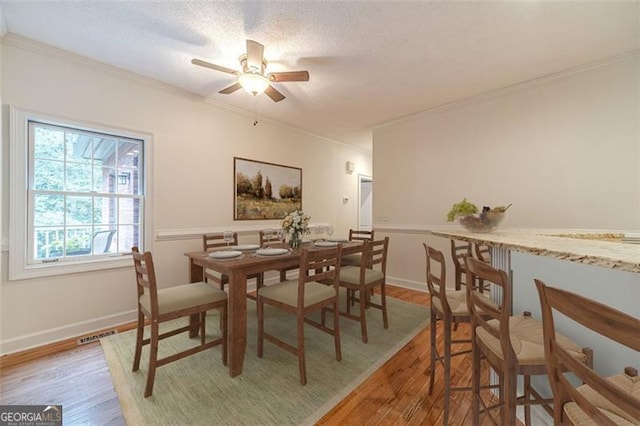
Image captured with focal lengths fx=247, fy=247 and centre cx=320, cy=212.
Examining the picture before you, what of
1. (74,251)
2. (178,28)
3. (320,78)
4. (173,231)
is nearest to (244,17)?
(178,28)

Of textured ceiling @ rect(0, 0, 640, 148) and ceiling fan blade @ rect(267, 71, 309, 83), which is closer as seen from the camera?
textured ceiling @ rect(0, 0, 640, 148)

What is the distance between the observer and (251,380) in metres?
1.75

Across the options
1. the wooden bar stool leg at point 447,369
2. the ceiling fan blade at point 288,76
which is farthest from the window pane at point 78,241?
the wooden bar stool leg at point 447,369

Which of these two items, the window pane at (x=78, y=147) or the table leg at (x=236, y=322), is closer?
the table leg at (x=236, y=322)

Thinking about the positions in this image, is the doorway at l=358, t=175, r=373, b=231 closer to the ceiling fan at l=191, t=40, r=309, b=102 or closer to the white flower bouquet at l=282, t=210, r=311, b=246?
the white flower bouquet at l=282, t=210, r=311, b=246

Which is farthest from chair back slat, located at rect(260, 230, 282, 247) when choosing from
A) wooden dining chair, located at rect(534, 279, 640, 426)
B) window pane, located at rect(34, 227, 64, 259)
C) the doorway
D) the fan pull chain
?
the doorway

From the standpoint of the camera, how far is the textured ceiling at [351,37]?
1.79 meters

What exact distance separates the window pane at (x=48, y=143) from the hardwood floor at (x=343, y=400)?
1770mm

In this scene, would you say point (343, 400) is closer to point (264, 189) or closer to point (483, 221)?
point (483, 221)

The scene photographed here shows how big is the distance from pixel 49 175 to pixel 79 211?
15.4 inches

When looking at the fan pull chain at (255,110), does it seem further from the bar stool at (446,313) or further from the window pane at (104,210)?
the bar stool at (446,313)

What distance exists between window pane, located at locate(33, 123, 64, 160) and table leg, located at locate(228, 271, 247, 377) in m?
2.19

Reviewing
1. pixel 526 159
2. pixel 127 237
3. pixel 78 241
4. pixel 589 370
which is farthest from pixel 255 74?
pixel 526 159

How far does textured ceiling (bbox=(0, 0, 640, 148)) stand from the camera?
1.79 metres
